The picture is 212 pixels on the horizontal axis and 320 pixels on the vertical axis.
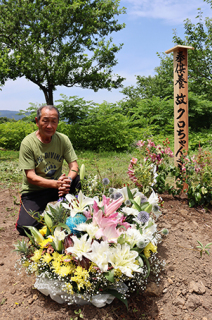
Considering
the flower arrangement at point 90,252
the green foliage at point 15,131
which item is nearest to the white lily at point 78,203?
the flower arrangement at point 90,252

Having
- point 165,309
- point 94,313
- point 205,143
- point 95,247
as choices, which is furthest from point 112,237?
point 205,143

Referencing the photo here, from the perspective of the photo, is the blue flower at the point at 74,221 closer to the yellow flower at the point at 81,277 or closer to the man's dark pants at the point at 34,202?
the yellow flower at the point at 81,277

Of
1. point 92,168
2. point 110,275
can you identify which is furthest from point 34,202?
point 92,168

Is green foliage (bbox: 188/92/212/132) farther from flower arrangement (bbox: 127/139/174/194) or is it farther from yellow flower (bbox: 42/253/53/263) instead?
yellow flower (bbox: 42/253/53/263)

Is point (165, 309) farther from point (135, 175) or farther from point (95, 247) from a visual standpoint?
point (135, 175)

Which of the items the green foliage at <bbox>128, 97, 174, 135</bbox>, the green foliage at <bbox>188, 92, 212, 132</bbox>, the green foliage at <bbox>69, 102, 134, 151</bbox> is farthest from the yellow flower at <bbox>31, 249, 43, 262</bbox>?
the green foliage at <bbox>188, 92, 212, 132</bbox>

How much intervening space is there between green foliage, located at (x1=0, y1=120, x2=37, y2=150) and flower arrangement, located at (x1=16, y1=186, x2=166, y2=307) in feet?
27.1

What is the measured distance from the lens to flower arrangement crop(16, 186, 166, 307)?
1646 mm

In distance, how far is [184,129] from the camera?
13.3 ft

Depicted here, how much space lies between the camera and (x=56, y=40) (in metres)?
10.8

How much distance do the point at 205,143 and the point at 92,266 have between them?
29.4 feet

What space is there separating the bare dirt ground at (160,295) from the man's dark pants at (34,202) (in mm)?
372

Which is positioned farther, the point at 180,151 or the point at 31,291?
the point at 180,151

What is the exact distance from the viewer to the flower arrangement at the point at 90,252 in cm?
165
